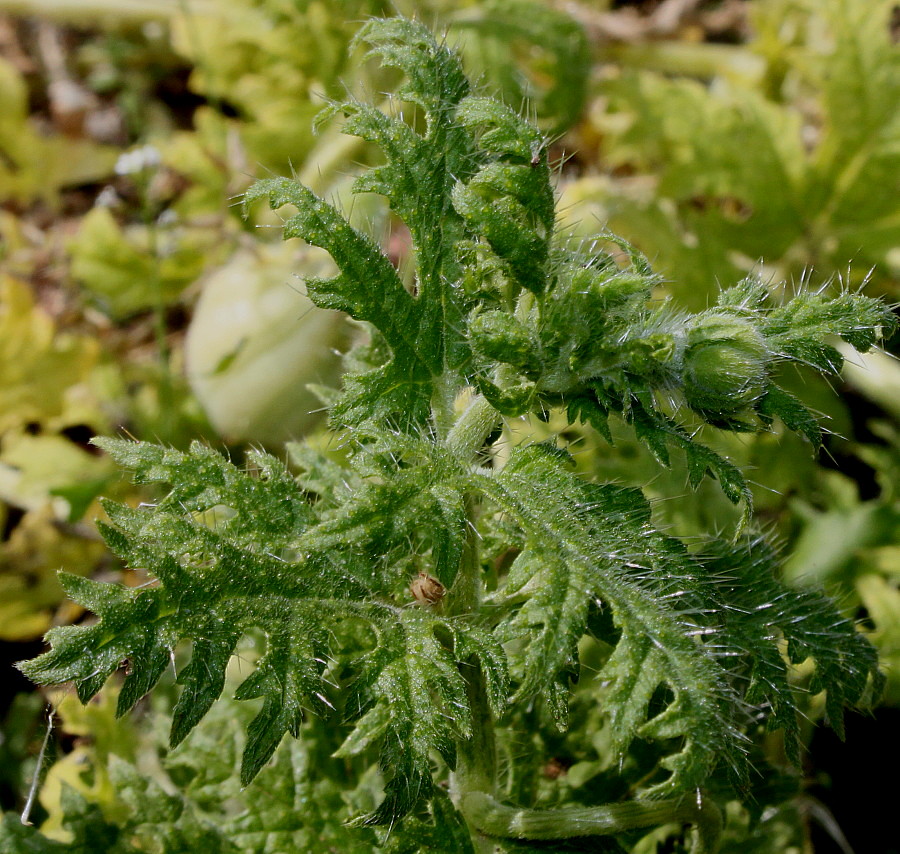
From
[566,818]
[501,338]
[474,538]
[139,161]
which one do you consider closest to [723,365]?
[501,338]

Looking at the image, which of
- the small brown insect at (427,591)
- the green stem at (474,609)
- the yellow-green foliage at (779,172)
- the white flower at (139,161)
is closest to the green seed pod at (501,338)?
the green stem at (474,609)

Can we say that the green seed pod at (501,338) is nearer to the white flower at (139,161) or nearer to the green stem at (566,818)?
the green stem at (566,818)

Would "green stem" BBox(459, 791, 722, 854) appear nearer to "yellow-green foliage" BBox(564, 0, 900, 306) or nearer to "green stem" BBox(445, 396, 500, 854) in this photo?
"green stem" BBox(445, 396, 500, 854)

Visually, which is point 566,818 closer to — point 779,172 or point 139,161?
point 779,172

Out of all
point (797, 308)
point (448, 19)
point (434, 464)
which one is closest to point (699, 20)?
point (448, 19)

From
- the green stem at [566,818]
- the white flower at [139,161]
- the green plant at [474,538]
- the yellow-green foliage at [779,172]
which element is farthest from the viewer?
the white flower at [139,161]

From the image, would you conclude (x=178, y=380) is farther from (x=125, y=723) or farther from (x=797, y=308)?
(x=797, y=308)

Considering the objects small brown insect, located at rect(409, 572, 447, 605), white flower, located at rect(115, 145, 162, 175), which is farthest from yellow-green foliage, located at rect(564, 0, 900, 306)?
small brown insect, located at rect(409, 572, 447, 605)

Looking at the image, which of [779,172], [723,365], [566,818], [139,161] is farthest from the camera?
[139,161]
